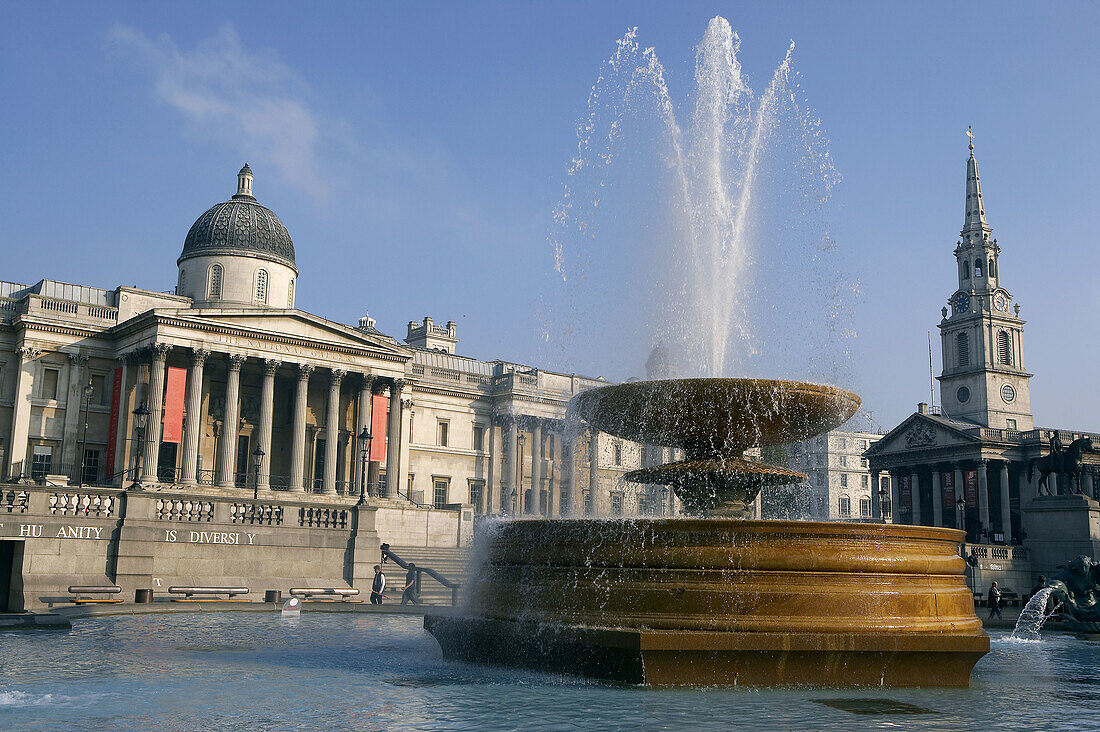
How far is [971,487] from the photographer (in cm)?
8031

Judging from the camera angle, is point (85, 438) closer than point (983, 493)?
Yes

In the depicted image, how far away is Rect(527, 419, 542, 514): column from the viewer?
6712 cm

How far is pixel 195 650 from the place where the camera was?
12.5 metres

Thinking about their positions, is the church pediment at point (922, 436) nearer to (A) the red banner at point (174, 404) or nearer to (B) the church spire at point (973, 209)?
(B) the church spire at point (973, 209)

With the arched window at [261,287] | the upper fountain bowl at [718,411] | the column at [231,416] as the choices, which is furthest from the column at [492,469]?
the upper fountain bowl at [718,411]

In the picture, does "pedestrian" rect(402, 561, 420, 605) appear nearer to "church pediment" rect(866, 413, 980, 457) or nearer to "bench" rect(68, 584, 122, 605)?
"bench" rect(68, 584, 122, 605)

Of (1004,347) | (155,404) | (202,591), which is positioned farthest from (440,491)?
(1004,347)

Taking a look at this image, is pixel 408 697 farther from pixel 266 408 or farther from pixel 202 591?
pixel 266 408

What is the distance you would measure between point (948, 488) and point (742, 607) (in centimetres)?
8077

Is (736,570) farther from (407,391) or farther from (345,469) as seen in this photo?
(407,391)

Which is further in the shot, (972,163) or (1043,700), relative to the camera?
(972,163)

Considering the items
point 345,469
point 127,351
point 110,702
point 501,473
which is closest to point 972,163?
point 501,473

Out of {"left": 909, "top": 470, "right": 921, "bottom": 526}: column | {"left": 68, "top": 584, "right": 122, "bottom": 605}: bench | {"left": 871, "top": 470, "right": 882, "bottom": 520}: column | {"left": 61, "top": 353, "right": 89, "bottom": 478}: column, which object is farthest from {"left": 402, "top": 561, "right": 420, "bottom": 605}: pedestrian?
{"left": 871, "top": 470, "right": 882, "bottom": 520}: column

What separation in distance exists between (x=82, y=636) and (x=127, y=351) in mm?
39459
